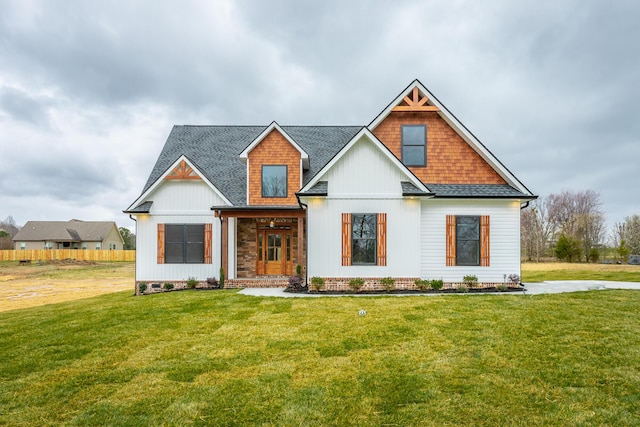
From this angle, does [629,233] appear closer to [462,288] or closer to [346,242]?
[462,288]

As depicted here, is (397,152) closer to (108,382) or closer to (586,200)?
(108,382)

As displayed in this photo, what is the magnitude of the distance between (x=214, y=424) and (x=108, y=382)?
6.73 feet

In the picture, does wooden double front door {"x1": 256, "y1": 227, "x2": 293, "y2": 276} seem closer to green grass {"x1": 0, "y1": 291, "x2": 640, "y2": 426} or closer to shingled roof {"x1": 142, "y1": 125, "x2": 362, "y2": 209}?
shingled roof {"x1": 142, "y1": 125, "x2": 362, "y2": 209}

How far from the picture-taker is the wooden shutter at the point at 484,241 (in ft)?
38.3

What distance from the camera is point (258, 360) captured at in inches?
194

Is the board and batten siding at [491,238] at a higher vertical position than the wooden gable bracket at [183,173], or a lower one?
lower

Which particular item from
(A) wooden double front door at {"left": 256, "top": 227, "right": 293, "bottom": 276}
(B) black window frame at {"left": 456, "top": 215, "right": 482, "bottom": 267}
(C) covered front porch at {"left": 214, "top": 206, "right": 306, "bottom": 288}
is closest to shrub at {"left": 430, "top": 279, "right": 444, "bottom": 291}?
(B) black window frame at {"left": 456, "top": 215, "right": 482, "bottom": 267}

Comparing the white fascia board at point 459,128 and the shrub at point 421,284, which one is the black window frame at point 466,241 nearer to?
the shrub at point 421,284

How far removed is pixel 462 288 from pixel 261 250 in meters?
8.23

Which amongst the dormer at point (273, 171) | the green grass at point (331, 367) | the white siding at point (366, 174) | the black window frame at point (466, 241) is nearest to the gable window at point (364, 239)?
the white siding at point (366, 174)

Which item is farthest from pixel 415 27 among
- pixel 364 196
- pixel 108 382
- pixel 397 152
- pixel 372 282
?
pixel 108 382

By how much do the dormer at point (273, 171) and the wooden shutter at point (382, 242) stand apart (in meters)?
4.10

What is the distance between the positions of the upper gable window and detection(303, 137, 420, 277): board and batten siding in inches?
62.2

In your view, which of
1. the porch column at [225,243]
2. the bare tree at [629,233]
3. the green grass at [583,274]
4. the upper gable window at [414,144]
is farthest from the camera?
the bare tree at [629,233]
